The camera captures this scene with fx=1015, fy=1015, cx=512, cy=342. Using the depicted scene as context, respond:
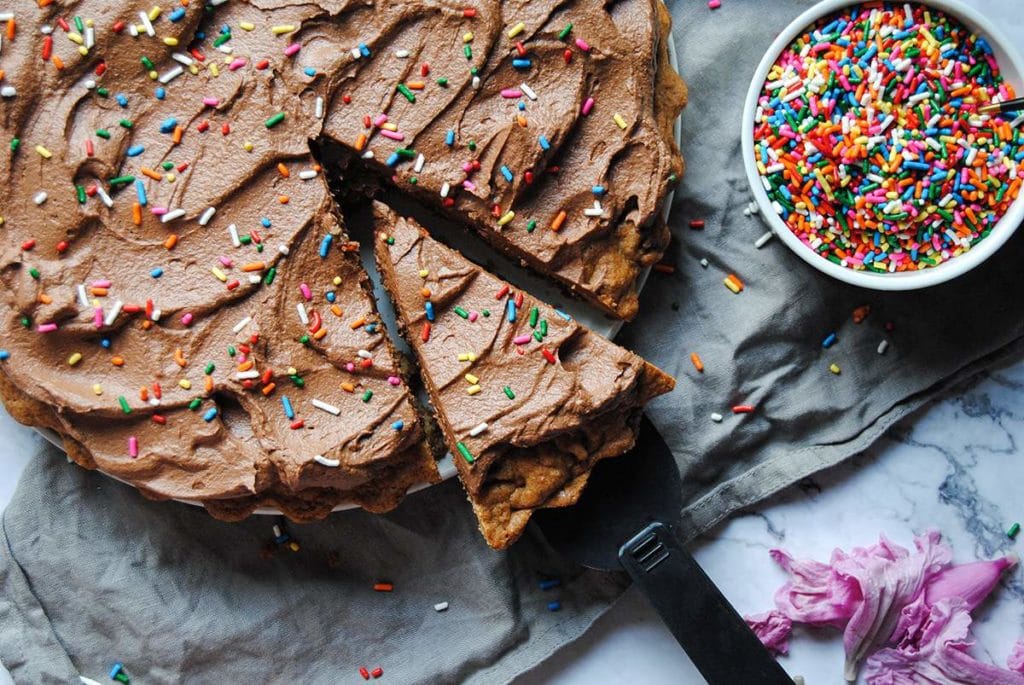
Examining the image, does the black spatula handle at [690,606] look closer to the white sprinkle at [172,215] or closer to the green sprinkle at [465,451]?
the green sprinkle at [465,451]

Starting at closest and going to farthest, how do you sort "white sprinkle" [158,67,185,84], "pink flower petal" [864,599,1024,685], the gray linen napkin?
"white sprinkle" [158,67,185,84] < "pink flower petal" [864,599,1024,685] < the gray linen napkin

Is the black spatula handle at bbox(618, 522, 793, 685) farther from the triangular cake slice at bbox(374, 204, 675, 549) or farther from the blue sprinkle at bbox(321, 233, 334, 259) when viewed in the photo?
the blue sprinkle at bbox(321, 233, 334, 259)

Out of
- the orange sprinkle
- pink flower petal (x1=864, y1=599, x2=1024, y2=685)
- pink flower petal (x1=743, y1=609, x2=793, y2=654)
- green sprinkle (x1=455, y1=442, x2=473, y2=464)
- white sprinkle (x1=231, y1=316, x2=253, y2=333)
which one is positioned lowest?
pink flower petal (x1=864, y1=599, x2=1024, y2=685)

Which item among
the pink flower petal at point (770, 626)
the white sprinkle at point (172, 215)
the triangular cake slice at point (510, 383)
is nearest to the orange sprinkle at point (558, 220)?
the triangular cake slice at point (510, 383)

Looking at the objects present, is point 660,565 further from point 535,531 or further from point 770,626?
point 770,626

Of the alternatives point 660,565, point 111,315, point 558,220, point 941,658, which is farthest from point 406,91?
point 941,658

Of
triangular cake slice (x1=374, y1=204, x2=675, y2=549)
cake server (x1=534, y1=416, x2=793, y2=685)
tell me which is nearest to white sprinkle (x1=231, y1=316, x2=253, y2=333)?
triangular cake slice (x1=374, y1=204, x2=675, y2=549)
